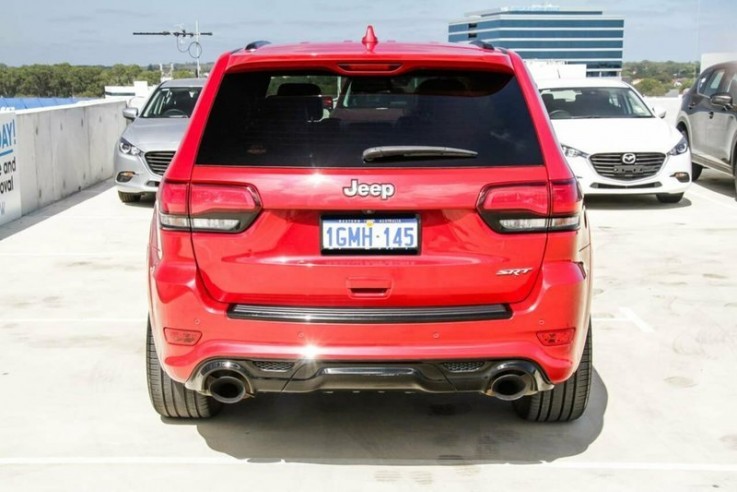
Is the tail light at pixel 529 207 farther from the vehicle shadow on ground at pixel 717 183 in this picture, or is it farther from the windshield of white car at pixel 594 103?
the vehicle shadow on ground at pixel 717 183

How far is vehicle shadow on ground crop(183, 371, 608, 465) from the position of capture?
423 cm

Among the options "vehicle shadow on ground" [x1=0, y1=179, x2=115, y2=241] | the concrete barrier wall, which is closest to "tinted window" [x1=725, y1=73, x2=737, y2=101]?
"vehicle shadow on ground" [x1=0, y1=179, x2=115, y2=241]

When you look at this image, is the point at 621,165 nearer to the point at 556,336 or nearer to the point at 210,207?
the point at 556,336

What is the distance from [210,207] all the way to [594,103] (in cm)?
1026

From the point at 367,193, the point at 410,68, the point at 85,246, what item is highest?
the point at 410,68

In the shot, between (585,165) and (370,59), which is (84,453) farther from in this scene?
(585,165)

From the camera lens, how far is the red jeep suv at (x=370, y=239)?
12.1ft

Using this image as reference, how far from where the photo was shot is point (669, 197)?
12.5 m

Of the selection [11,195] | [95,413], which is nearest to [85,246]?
[11,195]

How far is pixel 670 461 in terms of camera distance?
4.16 m

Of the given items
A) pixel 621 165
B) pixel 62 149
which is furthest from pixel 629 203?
pixel 62 149

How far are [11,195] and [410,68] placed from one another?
8404mm

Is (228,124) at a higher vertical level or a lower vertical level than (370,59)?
lower

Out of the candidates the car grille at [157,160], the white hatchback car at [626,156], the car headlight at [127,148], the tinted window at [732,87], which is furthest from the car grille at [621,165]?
the car headlight at [127,148]
